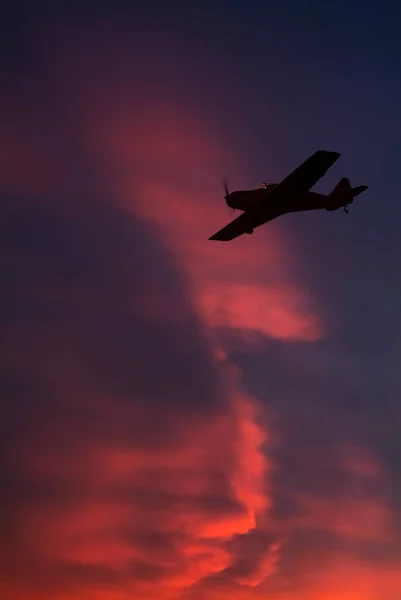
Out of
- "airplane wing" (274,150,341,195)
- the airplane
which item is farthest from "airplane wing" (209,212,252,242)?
"airplane wing" (274,150,341,195)

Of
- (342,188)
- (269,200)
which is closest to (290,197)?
(269,200)

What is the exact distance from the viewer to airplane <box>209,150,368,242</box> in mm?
55906

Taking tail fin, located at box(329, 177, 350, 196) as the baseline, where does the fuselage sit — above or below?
below

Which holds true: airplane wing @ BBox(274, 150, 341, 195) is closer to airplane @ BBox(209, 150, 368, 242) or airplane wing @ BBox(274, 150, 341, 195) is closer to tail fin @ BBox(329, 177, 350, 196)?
airplane @ BBox(209, 150, 368, 242)

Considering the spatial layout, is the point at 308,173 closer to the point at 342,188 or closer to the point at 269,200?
the point at 269,200

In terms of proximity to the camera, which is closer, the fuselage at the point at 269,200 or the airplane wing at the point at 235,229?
the fuselage at the point at 269,200

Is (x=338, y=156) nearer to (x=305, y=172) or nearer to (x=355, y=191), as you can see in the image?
(x=305, y=172)

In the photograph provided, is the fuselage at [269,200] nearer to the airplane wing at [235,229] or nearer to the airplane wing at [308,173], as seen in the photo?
the airplane wing at [308,173]

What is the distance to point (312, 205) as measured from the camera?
205 feet

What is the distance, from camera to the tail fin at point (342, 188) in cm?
6347

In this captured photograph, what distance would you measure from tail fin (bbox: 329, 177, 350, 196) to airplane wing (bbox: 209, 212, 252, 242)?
8.01m

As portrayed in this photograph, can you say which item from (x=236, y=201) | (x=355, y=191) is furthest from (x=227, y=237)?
(x=355, y=191)

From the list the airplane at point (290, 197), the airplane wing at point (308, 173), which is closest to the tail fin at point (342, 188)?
the airplane at point (290, 197)

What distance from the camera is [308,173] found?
185ft
